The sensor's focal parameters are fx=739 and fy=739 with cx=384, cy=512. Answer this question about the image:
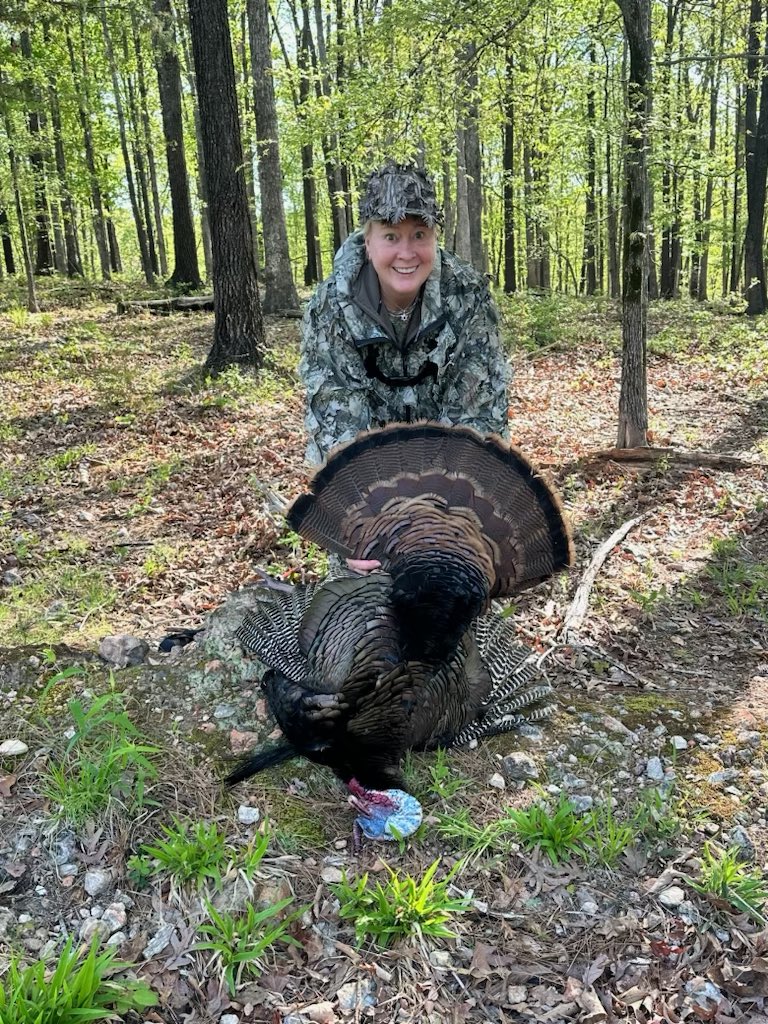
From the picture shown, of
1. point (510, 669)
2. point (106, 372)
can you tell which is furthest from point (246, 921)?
point (106, 372)

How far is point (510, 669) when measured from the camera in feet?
10.2

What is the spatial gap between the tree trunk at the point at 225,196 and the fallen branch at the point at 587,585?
526 cm

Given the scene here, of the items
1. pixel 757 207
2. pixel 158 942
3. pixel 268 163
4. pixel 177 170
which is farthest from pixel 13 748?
pixel 757 207

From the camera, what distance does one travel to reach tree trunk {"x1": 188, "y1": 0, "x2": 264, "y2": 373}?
8.12 meters

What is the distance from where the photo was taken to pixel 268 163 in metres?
11.2

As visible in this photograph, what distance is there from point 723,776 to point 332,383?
2172 mm

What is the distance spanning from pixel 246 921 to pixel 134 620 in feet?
7.52

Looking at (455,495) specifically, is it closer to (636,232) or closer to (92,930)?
(92,930)

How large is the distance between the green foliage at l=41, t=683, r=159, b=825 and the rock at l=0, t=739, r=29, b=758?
16 centimetres

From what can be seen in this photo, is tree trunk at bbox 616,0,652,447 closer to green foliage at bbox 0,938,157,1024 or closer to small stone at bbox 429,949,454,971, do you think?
small stone at bbox 429,949,454,971

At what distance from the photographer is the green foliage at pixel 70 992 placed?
1.69 metres

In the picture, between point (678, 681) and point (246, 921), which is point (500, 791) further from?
point (678, 681)

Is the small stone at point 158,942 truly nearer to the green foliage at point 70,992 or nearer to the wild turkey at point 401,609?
the green foliage at point 70,992

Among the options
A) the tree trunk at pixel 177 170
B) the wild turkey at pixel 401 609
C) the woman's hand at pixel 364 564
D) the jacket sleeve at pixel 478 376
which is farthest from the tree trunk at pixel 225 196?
the tree trunk at pixel 177 170
